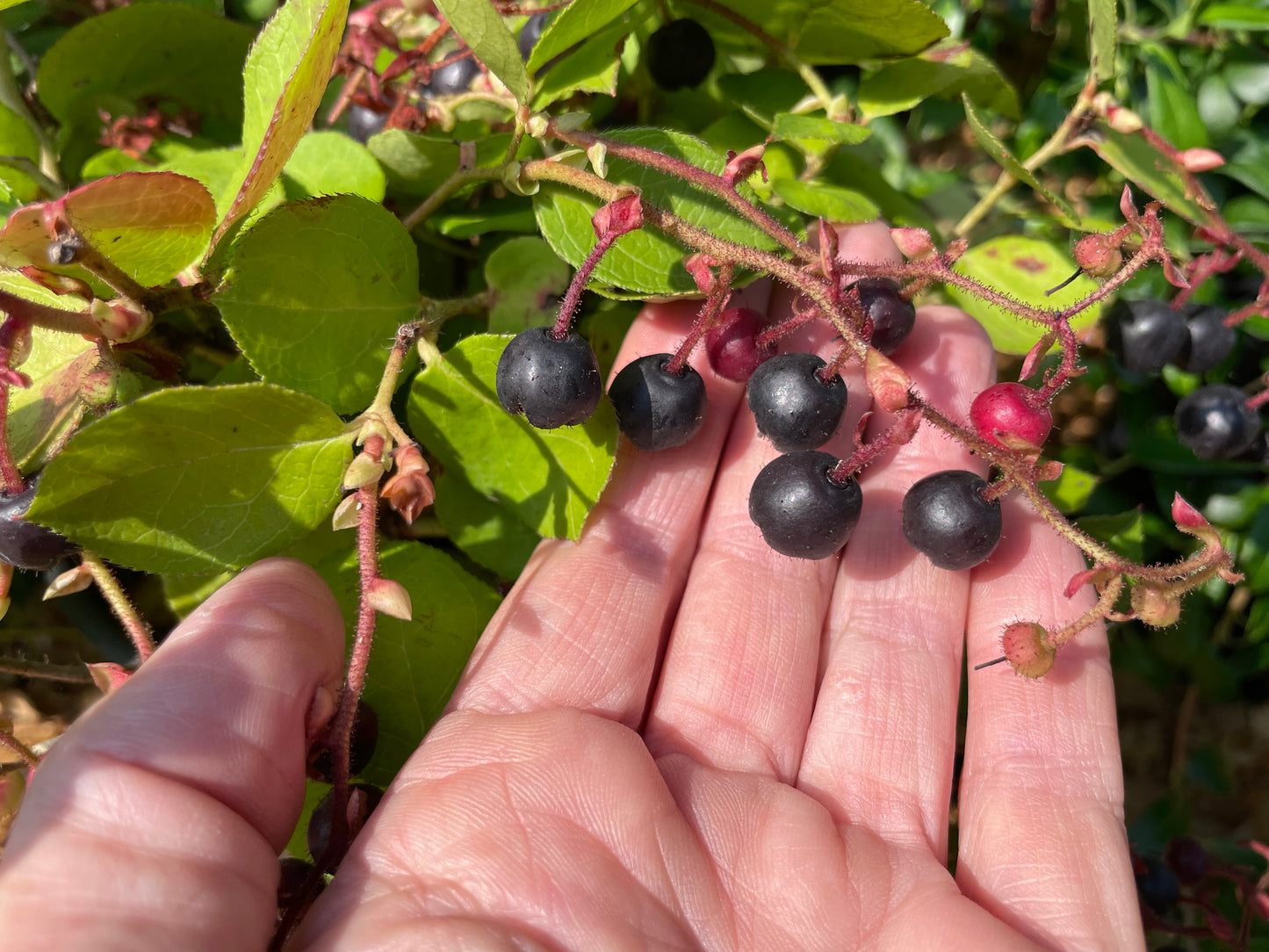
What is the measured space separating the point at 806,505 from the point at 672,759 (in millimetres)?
524

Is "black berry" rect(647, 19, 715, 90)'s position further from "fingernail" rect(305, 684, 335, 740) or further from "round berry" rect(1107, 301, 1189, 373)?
"fingernail" rect(305, 684, 335, 740)

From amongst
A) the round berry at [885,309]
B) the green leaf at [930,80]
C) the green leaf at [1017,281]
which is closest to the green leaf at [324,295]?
the round berry at [885,309]

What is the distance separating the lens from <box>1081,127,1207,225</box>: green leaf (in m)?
1.85

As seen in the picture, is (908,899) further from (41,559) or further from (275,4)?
(275,4)

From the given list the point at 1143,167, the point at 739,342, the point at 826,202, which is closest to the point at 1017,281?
the point at 1143,167

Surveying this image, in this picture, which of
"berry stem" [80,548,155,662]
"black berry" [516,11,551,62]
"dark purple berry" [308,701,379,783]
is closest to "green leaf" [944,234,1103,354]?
"black berry" [516,11,551,62]

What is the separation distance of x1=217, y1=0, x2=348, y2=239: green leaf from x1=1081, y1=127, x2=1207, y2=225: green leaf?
1424 millimetres

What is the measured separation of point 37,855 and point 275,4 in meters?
1.89

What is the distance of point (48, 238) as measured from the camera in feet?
4.15

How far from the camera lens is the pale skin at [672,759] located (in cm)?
116

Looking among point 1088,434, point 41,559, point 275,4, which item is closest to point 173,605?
point 41,559

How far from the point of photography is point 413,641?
5.74ft

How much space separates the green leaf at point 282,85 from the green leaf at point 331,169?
0.87ft

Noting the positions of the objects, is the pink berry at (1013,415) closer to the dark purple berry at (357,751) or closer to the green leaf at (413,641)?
the green leaf at (413,641)
